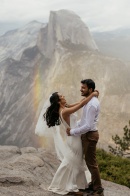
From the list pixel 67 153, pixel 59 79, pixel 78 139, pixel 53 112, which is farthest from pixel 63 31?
pixel 78 139

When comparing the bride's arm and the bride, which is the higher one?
the bride's arm


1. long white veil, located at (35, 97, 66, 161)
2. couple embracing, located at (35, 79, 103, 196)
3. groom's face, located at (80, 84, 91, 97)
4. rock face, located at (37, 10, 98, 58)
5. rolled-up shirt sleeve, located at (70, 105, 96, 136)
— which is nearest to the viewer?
rolled-up shirt sleeve, located at (70, 105, 96, 136)

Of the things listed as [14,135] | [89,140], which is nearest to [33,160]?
[89,140]

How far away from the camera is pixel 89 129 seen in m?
7.49

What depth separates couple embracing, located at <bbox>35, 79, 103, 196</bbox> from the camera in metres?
7.52

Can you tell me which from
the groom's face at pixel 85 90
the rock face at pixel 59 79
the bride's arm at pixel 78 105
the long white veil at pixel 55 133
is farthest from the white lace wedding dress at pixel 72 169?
the rock face at pixel 59 79

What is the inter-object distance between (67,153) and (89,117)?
3.69ft

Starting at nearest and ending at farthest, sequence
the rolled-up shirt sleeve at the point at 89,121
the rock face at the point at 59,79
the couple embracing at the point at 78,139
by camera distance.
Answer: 1. the rolled-up shirt sleeve at the point at 89,121
2. the couple embracing at the point at 78,139
3. the rock face at the point at 59,79

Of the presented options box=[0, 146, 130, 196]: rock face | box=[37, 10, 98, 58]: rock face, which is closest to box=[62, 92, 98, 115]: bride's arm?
box=[0, 146, 130, 196]: rock face

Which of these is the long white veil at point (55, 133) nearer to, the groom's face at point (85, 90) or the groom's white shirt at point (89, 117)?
the groom's white shirt at point (89, 117)

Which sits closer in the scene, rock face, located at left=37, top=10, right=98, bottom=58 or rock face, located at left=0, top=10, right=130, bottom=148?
rock face, located at left=0, top=10, right=130, bottom=148

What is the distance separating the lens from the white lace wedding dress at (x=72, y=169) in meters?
7.88

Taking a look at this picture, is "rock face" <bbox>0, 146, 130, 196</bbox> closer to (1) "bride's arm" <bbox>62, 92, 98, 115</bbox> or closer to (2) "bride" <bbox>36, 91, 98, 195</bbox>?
(2) "bride" <bbox>36, 91, 98, 195</bbox>

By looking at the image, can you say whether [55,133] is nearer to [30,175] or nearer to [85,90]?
[85,90]
